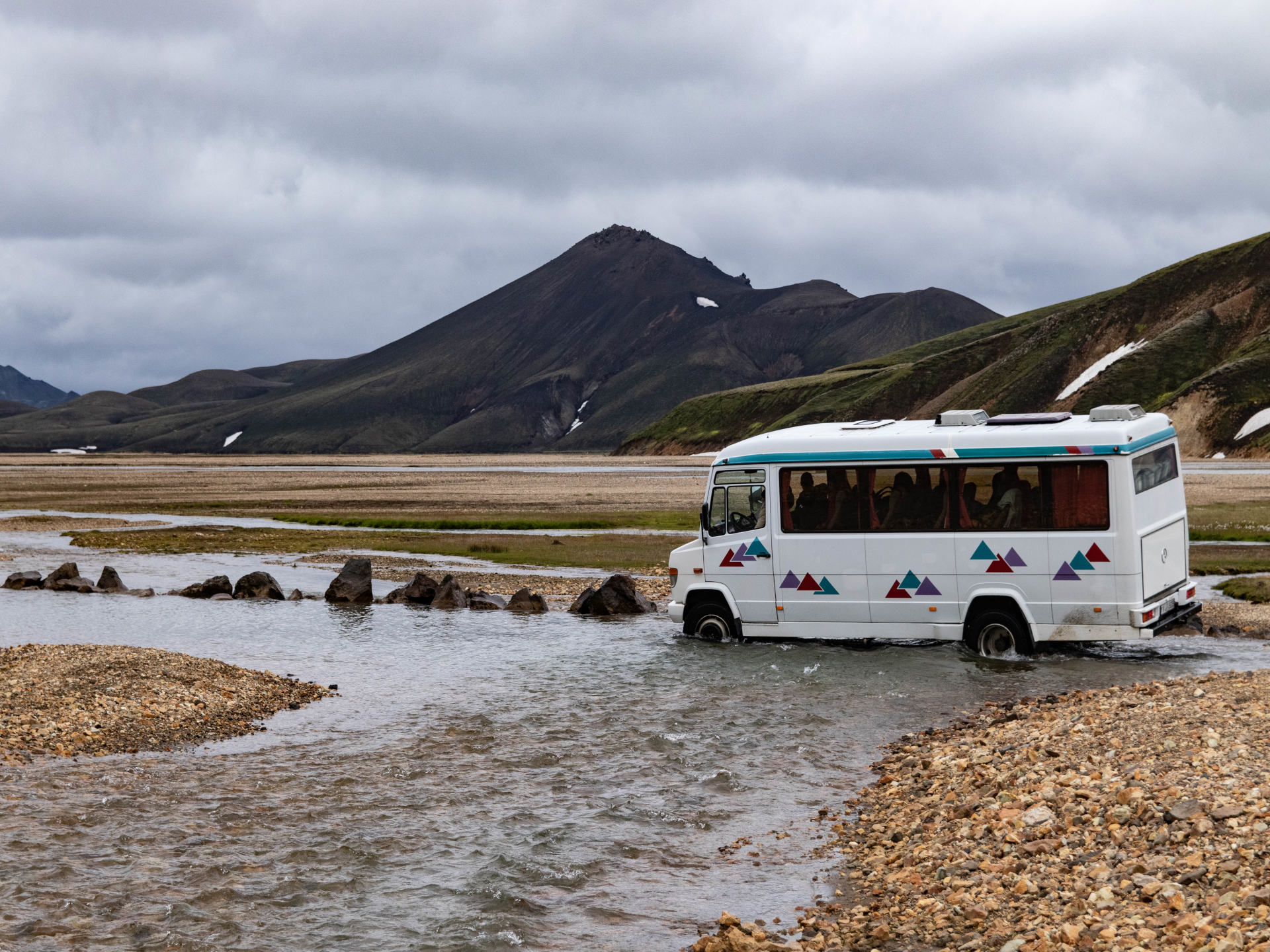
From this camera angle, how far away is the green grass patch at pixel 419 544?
4394 cm

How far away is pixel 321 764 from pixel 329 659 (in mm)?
9260

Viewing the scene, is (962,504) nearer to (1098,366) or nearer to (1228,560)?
(1228,560)

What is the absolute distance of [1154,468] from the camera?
20.8m

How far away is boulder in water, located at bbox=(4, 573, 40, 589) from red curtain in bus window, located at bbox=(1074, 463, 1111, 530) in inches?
1291

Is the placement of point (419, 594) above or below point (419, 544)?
below

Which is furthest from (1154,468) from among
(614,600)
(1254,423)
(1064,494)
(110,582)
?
(1254,423)

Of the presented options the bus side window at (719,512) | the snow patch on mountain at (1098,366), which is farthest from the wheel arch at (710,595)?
the snow patch on mountain at (1098,366)

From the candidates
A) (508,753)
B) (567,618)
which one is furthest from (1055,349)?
(508,753)

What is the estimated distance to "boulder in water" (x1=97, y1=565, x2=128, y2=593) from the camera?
35.9 metres

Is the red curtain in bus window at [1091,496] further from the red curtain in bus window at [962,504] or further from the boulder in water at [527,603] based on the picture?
the boulder in water at [527,603]

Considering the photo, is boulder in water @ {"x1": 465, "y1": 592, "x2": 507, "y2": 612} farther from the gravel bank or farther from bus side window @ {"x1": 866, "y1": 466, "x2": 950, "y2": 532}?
bus side window @ {"x1": 866, "y1": 466, "x2": 950, "y2": 532}

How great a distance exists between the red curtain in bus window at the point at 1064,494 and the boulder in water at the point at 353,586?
2046 cm

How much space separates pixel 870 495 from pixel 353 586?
58.1 ft

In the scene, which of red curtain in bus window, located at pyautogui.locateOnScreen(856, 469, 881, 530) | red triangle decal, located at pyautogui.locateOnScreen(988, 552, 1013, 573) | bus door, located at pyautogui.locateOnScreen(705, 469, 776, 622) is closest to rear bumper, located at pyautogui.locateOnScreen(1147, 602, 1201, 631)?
red triangle decal, located at pyautogui.locateOnScreen(988, 552, 1013, 573)
